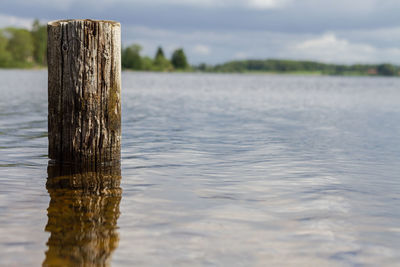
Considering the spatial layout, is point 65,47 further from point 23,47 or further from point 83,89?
point 23,47

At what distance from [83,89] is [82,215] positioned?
2594 millimetres

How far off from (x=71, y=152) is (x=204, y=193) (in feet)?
7.98

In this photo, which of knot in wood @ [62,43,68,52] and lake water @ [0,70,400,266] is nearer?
lake water @ [0,70,400,266]

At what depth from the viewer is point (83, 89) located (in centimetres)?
739

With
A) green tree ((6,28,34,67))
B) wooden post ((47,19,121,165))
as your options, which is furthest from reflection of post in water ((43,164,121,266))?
green tree ((6,28,34,67))

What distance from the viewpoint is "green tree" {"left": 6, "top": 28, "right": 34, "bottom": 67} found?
166 meters

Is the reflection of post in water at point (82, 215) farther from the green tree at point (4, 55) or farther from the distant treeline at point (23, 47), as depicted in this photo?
the green tree at point (4, 55)

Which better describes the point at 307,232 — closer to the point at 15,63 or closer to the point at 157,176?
the point at 157,176

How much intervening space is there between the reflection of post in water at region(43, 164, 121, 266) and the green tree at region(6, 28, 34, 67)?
173 meters

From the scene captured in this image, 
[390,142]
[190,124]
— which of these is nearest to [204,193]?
[390,142]

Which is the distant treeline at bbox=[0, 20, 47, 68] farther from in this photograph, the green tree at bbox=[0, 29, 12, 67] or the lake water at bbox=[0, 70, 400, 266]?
the lake water at bbox=[0, 70, 400, 266]

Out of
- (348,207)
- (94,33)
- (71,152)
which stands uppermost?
(94,33)

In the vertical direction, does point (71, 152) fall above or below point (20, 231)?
above

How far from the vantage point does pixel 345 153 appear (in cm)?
1155
